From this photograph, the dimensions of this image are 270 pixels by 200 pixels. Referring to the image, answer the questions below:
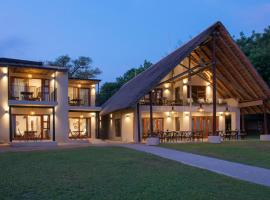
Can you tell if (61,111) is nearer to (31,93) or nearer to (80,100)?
(31,93)

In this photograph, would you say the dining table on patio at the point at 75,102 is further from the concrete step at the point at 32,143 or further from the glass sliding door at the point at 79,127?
the concrete step at the point at 32,143

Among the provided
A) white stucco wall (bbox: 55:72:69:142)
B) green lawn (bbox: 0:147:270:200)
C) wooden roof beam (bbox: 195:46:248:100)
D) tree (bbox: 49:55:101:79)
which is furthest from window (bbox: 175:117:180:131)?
tree (bbox: 49:55:101:79)

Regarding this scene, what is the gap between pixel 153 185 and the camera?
9.12m

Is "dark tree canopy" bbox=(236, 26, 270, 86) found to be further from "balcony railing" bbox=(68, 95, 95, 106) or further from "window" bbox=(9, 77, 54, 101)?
"window" bbox=(9, 77, 54, 101)

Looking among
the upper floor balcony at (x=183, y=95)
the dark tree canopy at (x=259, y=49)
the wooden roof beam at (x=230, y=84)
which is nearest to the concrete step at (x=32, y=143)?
the upper floor balcony at (x=183, y=95)

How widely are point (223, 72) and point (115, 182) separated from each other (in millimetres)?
20430

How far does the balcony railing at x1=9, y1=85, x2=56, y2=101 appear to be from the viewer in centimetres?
2457

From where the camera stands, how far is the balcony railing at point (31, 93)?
24.6 m

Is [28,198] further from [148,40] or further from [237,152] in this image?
[148,40]

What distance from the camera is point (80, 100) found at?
29062mm

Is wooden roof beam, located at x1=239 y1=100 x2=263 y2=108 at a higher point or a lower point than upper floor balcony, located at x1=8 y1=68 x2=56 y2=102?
lower

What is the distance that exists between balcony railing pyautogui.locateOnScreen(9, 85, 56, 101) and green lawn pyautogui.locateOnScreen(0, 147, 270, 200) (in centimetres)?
1143

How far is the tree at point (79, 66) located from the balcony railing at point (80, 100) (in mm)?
22252

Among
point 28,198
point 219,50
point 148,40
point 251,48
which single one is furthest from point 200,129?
point 148,40
